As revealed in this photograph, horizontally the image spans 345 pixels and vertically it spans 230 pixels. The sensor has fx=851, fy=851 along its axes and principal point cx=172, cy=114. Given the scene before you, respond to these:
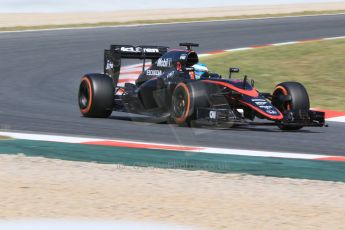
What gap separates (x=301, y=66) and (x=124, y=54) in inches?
261

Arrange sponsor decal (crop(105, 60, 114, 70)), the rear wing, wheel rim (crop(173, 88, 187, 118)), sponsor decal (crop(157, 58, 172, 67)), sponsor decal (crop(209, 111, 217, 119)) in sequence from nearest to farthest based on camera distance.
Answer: sponsor decal (crop(209, 111, 217, 119)) < wheel rim (crop(173, 88, 187, 118)) < sponsor decal (crop(157, 58, 172, 67)) < the rear wing < sponsor decal (crop(105, 60, 114, 70))

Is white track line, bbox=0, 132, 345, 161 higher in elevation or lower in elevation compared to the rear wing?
lower

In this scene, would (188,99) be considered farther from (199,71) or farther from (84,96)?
(84,96)

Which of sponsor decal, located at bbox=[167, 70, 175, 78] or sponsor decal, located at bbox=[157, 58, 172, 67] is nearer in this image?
sponsor decal, located at bbox=[167, 70, 175, 78]

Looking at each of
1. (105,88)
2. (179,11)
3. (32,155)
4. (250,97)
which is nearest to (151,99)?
(105,88)

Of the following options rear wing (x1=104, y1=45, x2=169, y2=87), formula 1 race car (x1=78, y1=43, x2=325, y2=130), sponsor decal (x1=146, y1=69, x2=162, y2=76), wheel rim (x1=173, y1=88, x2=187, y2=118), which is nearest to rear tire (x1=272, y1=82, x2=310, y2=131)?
formula 1 race car (x1=78, y1=43, x2=325, y2=130)

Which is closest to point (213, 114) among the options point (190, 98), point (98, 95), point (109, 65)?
point (190, 98)

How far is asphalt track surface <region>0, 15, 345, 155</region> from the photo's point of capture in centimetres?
1125

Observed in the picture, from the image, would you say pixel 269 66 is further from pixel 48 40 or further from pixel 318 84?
pixel 48 40

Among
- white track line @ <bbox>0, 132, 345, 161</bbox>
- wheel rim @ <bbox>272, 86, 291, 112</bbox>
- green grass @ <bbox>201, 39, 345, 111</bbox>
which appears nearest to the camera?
white track line @ <bbox>0, 132, 345, 161</bbox>

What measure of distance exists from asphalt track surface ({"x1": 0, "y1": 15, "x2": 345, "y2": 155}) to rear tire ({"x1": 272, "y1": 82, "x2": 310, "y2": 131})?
32cm

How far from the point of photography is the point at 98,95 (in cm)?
1289

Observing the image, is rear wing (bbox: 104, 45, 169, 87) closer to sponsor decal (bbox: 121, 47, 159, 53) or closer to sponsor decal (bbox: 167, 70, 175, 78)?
sponsor decal (bbox: 121, 47, 159, 53)

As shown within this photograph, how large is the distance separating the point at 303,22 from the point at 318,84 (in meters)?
13.8
